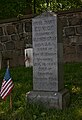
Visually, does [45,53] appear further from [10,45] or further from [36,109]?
[10,45]

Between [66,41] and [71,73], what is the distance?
251cm

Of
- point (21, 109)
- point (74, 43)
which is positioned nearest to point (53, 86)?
point (21, 109)

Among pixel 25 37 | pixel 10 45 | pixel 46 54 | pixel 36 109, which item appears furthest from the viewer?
pixel 10 45

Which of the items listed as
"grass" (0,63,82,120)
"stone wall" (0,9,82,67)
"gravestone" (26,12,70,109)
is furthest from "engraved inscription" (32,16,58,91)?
"stone wall" (0,9,82,67)

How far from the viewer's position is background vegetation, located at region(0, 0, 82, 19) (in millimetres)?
11664

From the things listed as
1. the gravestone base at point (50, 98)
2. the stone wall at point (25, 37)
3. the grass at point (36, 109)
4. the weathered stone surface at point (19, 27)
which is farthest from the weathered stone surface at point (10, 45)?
the gravestone base at point (50, 98)

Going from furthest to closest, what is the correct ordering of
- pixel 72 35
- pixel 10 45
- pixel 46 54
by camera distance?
pixel 10 45, pixel 72 35, pixel 46 54

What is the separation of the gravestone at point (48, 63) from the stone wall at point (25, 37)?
4.49 m

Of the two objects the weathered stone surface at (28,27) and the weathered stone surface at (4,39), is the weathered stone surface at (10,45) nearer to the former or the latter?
the weathered stone surface at (4,39)

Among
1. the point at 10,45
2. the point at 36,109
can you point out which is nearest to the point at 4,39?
the point at 10,45

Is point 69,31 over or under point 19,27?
under

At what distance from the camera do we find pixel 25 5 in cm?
1248

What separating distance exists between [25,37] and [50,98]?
18.7 ft

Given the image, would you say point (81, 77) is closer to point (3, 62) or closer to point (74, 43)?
point (74, 43)
